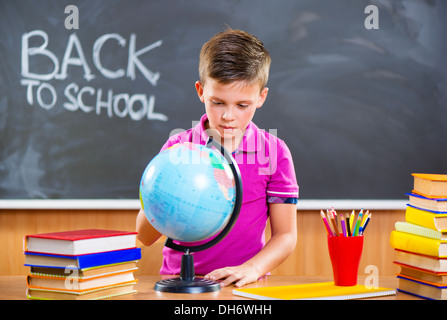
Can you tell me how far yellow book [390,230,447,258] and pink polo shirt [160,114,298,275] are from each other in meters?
0.42

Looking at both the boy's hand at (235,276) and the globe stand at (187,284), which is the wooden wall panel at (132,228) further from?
the globe stand at (187,284)

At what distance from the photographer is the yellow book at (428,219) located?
1.18 meters

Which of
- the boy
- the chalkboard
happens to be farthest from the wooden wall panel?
the boy

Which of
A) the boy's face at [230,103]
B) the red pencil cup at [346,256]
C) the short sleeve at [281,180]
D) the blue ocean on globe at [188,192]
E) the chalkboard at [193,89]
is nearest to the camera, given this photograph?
the blue ocean on globe at [188,192]

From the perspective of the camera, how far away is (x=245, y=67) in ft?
4.77

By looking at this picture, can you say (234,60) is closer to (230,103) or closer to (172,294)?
(230,103)

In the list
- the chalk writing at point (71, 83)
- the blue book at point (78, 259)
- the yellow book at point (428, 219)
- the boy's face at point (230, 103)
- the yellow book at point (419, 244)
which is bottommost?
the blue book at point (78, 259)

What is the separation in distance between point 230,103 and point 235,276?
0.44m

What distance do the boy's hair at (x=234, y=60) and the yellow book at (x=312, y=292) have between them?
547 millimetres

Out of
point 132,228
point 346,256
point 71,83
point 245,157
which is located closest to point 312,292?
point 346,256

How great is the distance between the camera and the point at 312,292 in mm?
1167

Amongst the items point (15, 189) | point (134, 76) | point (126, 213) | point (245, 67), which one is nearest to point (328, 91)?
point (134, 76)

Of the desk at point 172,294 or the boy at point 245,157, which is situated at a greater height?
the boy at point 245,157

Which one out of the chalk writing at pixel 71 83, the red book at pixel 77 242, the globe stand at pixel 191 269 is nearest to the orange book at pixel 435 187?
the globe stand at pixel 191 269
